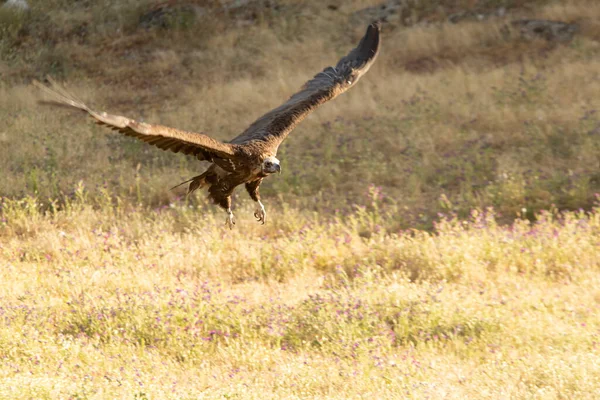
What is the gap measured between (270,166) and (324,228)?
10.5 feet

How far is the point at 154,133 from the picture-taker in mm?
4547

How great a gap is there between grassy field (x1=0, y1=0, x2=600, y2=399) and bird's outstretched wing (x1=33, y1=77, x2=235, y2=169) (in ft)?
4.71

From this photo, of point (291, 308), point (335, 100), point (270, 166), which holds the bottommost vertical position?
point (291, 308)

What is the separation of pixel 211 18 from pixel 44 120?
6824 mm

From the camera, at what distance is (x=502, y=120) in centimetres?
1198

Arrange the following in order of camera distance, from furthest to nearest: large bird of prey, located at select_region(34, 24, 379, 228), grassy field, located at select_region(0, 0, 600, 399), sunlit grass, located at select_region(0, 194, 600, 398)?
grassy field, located at select_region(0, 0, 600, 399) < sunlit grass, located at select_region(0, 194, 600, 398) < large bird of prey, located at select_region(34, 24, 379, 228)

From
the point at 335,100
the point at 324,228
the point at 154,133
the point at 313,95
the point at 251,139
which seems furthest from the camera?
the point at 335,100

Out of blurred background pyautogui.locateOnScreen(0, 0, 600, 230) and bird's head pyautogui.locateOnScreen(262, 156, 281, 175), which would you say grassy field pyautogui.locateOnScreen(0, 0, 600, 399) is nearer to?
blurred background pyautogui.locateOnScreen(0, 0, 600, 230)

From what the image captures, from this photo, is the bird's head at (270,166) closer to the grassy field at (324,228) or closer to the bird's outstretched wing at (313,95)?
the bird's outstretched wing at (313,95)

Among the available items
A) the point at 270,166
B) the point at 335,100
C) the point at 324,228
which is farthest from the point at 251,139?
the point at 335,100

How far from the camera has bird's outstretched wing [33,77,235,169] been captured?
3924mm

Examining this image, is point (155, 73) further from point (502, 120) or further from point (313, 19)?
point (502, 120)

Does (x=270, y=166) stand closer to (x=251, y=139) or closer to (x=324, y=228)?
(x=251, y=139)

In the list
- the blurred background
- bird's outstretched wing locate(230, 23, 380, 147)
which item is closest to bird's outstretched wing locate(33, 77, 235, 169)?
bird's outstretched wing locate(230, 23, 380, 147)
